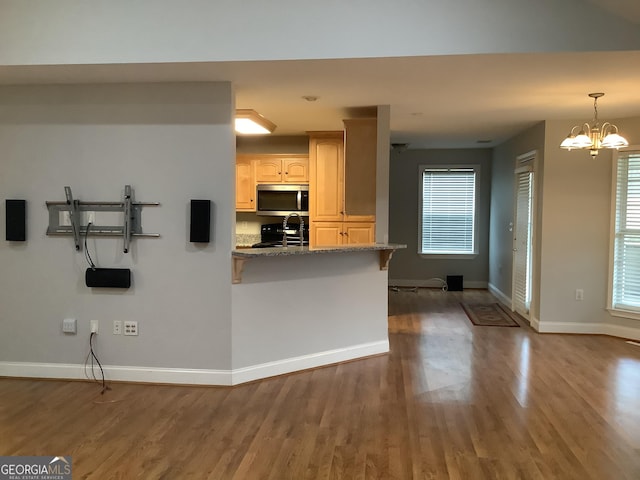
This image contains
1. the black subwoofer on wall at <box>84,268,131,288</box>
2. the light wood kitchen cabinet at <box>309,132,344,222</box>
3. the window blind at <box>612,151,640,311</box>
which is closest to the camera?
the black subwoofer on wall at <box>84,268,131,288</box>

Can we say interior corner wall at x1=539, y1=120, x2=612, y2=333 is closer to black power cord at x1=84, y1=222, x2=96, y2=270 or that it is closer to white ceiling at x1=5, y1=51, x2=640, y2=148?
white ceiling at x1=5, y1=51, x2=640, y2=148

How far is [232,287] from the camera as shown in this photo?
3576 millimetres

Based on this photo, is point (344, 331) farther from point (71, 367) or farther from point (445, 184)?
point (445, 184)

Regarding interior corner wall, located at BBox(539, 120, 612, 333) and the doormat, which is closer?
interior corner wall, located at BBox(539, 120, 612, 333)

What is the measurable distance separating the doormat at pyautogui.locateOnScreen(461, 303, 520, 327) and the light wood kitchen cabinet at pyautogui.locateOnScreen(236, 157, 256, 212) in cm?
311

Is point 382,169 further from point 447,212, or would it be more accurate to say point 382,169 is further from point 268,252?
point 447,212

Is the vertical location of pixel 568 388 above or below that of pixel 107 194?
below

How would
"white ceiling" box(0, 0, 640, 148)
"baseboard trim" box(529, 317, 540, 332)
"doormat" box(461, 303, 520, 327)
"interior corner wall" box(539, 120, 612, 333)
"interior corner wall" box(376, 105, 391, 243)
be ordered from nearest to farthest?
"white ceiling" box(0, 0, 640, 148) < "interior corner wall" box(376, 105, 391, 243) < "interior corner wall" box(539, 120, 612, 333) < "baseboard trim" box(529, 317, 540, 332) < "doormat" box(461, 303, 520, 327)

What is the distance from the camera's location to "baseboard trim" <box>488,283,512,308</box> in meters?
6.63

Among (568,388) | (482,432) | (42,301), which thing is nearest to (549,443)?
(482,432)

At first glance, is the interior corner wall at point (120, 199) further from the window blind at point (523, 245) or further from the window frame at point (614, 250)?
the window frame at point (614, 250)

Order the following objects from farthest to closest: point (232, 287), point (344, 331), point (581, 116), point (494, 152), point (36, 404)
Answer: point (494, 152) → point (581, 116) → point (344, 331) → point (232, 287) → point (36, 404)

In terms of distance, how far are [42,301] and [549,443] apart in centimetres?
363

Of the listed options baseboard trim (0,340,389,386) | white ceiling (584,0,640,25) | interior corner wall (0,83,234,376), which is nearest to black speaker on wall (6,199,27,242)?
interior corner wall (0,83,234,376)
